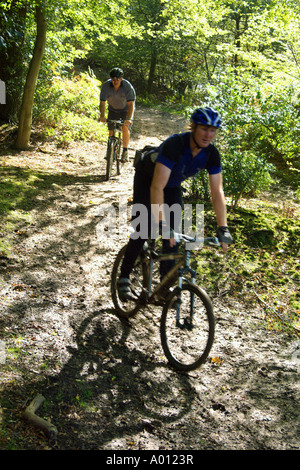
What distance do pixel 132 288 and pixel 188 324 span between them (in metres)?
0.80

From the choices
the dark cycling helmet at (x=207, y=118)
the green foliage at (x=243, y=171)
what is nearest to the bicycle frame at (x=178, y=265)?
the dark cycling helmet at (x=207, y=118)

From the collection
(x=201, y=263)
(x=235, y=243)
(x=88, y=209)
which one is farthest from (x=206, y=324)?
(x=88, y=209)

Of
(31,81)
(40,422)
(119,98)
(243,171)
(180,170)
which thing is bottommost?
(40,422)

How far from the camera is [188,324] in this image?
409 centimetres

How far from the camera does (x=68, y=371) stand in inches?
144

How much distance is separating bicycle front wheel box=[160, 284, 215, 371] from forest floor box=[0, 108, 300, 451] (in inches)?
6.2

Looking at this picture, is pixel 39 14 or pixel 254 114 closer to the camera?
pixel 254 114

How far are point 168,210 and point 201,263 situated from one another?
7.71ft

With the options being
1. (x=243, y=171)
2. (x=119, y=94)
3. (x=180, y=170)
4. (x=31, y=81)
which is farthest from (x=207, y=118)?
(x=31, y=81)

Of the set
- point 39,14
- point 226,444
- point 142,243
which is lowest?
point 226,444

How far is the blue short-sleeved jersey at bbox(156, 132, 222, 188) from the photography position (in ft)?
11.8

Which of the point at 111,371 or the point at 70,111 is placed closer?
the point at 111,371

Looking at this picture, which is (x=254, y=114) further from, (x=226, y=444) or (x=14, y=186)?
(x=226, y=444)

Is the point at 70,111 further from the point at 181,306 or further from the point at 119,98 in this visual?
the point at 181,306
